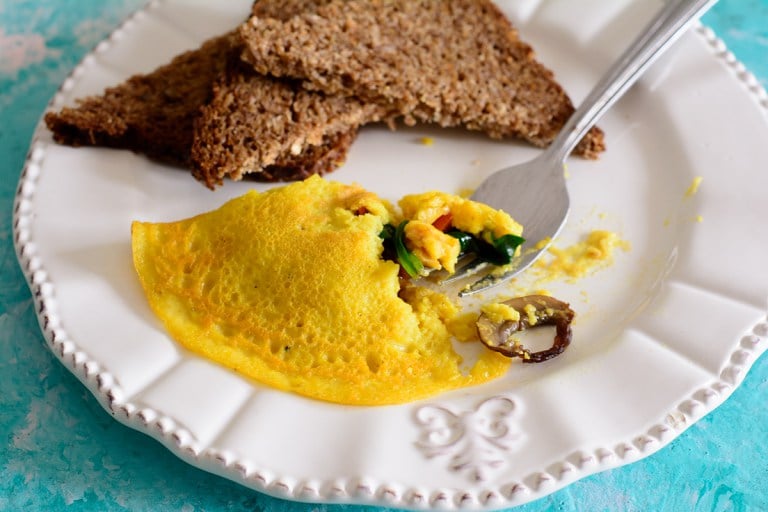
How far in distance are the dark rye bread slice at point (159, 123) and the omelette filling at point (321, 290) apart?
0.43 meters

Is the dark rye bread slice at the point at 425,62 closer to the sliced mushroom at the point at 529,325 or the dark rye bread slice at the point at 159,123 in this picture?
the dark rye bread slice at the point at 159,123

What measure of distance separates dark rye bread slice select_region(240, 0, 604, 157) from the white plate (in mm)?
162

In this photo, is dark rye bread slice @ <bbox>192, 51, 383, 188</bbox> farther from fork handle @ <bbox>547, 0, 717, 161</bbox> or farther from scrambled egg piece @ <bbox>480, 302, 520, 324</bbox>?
scrambled egg piece @ <bbox>480, 302, 520, 324</bbox>

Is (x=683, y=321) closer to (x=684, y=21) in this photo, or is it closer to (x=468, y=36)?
(x=684, y=21)

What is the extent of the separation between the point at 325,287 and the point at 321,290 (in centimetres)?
2

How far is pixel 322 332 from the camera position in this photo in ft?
9.03

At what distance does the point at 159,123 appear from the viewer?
3428 millimetres

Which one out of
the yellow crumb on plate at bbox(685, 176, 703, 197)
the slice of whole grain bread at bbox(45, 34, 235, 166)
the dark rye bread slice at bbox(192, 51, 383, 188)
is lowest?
the slice of whole grain bread at bbox(45, 34, 235, 166)

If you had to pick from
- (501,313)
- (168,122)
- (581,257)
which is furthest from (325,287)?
(168,122)

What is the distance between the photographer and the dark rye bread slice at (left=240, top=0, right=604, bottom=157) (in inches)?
134

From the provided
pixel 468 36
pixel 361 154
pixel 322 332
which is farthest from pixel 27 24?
pixel 322 332

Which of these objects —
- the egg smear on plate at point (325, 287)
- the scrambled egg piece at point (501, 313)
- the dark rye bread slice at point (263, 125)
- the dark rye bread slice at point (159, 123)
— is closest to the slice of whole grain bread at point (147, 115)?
the dark rye bread slice at point (159, 123)

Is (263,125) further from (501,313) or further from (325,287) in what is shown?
(501,313)

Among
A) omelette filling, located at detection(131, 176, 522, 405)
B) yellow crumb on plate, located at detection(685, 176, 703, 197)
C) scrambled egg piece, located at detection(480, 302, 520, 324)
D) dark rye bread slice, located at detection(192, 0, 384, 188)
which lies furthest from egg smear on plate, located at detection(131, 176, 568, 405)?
yellow crumb on plate, located at detection(685, 176, 703, 197)
